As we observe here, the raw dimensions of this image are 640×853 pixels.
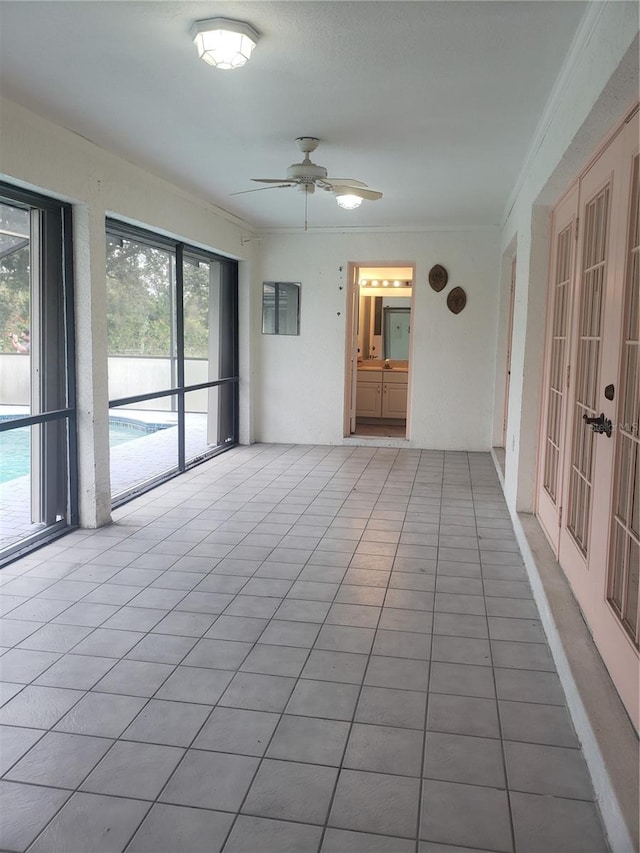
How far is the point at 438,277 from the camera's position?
23.3 feet

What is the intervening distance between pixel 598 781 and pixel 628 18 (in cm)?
224

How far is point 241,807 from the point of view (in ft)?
5.96

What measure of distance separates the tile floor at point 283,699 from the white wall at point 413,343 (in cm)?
311

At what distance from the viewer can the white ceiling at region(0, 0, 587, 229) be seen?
2469mm

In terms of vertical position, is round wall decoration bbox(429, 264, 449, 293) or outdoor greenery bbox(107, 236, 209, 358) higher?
round wall decoration bbox(429, 264, 449, 293)

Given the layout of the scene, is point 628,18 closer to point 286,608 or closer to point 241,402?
point 286,608

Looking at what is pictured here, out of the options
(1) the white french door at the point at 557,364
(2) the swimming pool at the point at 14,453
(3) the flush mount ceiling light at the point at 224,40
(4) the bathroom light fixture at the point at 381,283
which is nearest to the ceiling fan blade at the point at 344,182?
(1) the white french door at the point at 557,364

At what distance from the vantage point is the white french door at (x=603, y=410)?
7.11 feet

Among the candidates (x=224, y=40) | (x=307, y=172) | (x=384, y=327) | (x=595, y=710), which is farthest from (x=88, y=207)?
(x=384, y=327)

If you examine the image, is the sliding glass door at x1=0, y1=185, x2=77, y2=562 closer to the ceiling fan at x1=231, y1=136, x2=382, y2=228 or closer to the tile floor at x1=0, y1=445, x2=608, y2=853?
the tile floor at x1=0, y1=445, x2=608, y2=853

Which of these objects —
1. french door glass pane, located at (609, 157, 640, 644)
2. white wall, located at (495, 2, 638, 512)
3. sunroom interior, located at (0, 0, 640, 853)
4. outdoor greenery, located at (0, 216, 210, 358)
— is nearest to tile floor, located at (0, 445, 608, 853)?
sunroom interior, located at (0, 0, 640, 853)

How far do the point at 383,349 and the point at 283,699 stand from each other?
25.7ft

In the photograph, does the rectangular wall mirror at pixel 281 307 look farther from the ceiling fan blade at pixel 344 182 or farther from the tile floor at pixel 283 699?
the tile floor at pixel 283 699

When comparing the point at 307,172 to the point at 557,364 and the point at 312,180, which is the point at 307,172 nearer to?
the point at 312,180
